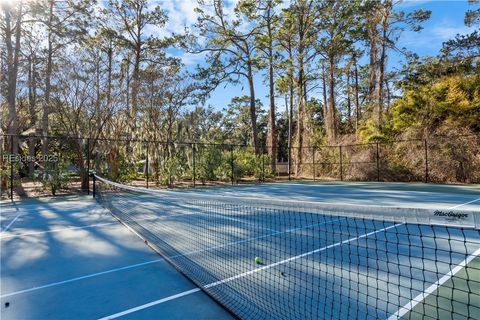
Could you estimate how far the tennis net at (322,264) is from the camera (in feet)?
9.11

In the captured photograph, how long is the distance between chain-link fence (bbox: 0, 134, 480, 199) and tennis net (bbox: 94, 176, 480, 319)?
886 centimetres

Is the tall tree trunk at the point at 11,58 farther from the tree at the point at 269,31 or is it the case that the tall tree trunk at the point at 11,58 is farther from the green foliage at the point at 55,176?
the tree at the point at 269,31

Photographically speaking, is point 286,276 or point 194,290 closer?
point 194,290

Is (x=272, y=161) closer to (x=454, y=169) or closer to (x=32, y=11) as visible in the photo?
(x=454, y=169)

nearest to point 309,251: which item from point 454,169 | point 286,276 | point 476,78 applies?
point 286,276

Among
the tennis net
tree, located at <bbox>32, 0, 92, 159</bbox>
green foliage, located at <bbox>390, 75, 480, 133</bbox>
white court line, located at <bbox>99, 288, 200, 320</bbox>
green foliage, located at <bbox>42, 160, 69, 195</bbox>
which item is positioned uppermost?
tree, located at <bbox>32, 0, 92, 159</bbox>

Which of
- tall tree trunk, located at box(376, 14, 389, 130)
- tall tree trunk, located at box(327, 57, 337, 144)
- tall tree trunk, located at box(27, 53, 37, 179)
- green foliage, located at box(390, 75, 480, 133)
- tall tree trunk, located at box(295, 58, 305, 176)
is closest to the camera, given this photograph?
tall tree trunk, located at box(27, 53, 37, 179)

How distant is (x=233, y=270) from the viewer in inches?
168

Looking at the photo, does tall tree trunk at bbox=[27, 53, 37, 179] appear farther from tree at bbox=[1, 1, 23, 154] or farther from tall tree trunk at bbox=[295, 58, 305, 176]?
tall tree trunk at bbox=[295, 58, 305, 176]

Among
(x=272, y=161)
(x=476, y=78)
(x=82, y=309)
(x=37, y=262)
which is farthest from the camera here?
(x=272, y=161)

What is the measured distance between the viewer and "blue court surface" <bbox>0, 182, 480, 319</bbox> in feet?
10.3

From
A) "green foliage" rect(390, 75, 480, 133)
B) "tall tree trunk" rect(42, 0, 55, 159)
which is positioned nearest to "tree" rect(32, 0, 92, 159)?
"tall tree trunk" rect(42, 0, 55, 159)

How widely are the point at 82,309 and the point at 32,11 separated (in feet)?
59.5

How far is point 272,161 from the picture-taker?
885 inches
